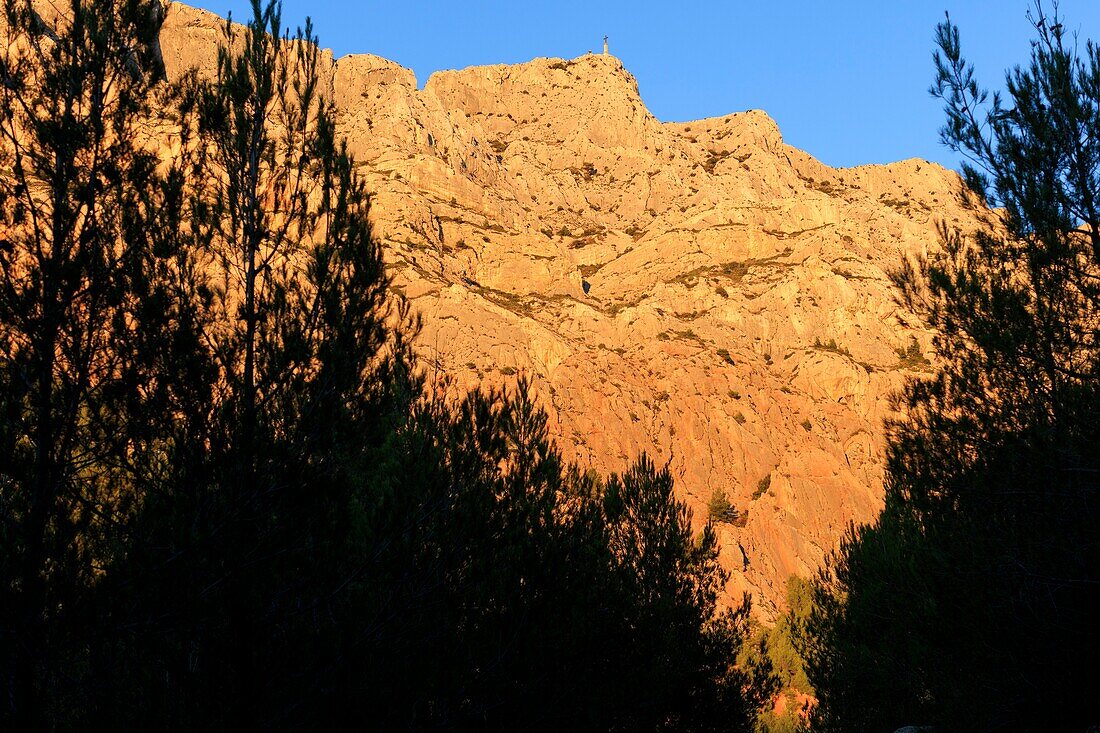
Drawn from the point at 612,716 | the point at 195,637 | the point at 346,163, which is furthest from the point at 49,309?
the point at 612,716

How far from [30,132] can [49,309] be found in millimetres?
1799

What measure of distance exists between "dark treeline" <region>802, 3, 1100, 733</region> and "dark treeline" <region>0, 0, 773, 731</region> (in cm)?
772

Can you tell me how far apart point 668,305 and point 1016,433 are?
66.5 meters

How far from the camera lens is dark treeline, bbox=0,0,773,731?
680 centimetres

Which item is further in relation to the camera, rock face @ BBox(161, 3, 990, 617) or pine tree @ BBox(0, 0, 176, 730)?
rock face @ BBox(161, 3, 990, 617)

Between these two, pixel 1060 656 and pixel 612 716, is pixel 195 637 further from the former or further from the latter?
pixel 1060 656

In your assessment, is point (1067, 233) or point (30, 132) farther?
point (1067, 233)

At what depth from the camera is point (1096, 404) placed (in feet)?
35.5

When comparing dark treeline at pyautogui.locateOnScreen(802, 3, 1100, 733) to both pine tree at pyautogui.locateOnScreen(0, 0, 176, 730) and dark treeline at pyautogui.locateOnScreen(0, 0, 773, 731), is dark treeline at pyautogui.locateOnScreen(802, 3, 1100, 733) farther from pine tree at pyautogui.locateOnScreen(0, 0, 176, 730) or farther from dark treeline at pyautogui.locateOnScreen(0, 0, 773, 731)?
pine tree at pyautogui.locateOnScreen(0, 0, 176, 730)

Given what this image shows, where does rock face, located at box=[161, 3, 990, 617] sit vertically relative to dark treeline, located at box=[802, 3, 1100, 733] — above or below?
above

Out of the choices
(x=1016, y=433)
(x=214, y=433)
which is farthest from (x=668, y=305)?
(x=214, y=433)

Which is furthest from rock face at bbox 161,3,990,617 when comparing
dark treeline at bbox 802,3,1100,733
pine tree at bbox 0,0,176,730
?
pine tree at bbox 0,0,176,730

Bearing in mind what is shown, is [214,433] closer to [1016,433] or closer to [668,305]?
[1016,433]

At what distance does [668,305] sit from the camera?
7819 cm
